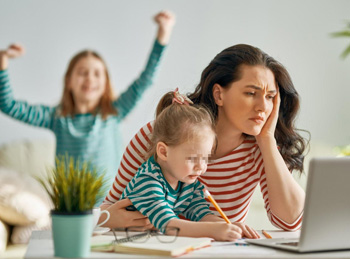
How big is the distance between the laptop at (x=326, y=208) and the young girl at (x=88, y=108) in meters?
2.04

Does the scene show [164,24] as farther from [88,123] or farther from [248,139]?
[248,139]

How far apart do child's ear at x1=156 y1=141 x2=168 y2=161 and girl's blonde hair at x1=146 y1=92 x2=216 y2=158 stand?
0.4 inches

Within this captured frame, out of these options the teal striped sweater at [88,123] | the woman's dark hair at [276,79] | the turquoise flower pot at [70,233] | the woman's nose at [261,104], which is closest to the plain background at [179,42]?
the teal striped sweater at [88,123]

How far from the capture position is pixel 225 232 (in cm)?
119

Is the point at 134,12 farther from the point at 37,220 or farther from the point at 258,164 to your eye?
the point at 258,164

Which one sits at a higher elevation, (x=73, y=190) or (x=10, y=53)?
(x=10, y=53)

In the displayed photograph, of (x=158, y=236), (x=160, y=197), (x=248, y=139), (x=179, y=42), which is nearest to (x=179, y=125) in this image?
(x=160, y=197)

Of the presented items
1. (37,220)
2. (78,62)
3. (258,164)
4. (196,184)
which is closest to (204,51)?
(78,62)

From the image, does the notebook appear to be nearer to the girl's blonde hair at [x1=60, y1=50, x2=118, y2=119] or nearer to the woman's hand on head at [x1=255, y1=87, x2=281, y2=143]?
the woman's hand on head at [x1=255, y1=87, x2=281, y2=143]

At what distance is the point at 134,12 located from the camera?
3.66 m

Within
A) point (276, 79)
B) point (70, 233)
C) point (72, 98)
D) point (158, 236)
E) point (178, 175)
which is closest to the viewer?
point (70, 233)

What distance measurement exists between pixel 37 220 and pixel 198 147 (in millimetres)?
1620

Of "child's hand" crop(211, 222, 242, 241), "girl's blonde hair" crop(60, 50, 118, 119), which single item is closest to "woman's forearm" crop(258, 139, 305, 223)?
"child's hand" crop(211, 222, 242, 241)

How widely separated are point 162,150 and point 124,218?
20 centimetres
